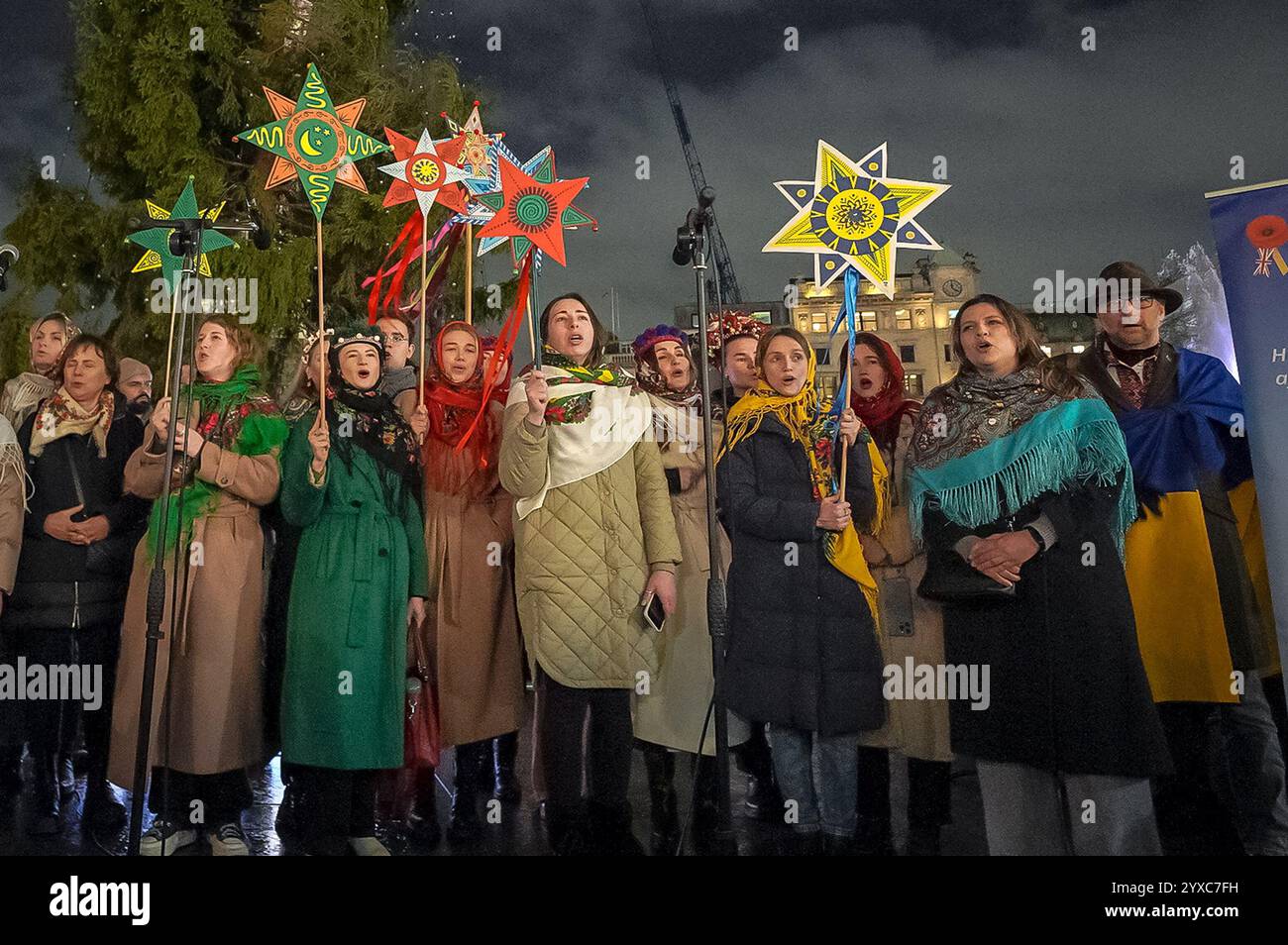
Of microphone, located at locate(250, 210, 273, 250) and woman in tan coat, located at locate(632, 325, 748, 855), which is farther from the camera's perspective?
microphone, located at locate(250, 210, 273, 250)

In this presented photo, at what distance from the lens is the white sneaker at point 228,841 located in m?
3.59

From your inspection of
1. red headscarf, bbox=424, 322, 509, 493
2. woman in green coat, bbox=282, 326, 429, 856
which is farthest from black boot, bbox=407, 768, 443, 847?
red headscarf, bbox=424, 322, 509, 493

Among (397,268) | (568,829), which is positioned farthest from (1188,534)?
(397,268)

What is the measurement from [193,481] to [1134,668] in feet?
9.76

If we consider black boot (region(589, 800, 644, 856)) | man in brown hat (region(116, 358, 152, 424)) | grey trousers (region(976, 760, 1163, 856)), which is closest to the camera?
grey trousers (region(976, 760, 1163, 856))

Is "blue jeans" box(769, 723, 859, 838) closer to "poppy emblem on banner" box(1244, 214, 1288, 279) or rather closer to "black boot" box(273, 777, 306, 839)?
"black boot" box(273, 777, 306, 839)

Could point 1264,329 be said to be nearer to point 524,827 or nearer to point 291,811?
point 524,827

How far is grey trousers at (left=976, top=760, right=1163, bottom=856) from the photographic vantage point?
137 inches

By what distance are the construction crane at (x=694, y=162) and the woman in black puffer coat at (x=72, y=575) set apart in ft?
6.53

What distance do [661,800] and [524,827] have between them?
0.44 meters

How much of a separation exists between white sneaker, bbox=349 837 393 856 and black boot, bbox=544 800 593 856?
1.71ft

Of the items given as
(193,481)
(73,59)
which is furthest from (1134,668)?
(73,59)

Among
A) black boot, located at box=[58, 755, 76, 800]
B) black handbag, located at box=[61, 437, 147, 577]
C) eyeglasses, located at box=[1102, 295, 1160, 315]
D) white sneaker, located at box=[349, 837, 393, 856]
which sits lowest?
white sneaker, located at box=[349, 837, 393, 856]

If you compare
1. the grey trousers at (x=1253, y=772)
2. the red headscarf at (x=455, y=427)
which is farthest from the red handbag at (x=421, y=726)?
the grey trousers at (x=1253, y=772)
